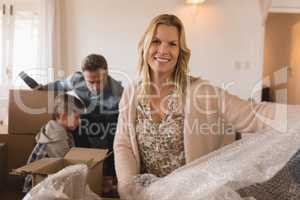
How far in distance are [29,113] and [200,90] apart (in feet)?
4.32

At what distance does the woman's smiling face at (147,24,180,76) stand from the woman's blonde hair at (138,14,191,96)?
1 centimetres

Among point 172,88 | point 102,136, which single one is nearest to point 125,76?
point 102,136

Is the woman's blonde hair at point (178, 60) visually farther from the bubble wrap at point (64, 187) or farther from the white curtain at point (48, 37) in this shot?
the white curtain at point (48, 37)

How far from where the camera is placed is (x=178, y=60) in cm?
114

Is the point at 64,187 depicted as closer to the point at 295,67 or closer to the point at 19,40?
the point at 19,40

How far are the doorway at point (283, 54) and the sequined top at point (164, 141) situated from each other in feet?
12.7

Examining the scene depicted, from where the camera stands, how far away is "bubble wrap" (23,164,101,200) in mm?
799

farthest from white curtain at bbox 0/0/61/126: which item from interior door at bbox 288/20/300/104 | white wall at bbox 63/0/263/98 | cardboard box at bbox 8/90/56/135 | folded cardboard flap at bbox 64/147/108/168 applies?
interior door at bbox 288/20/300/104

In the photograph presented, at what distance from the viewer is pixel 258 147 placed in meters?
0.97

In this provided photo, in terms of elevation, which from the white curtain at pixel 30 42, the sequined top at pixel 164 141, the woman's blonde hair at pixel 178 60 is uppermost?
the white curtain at pixel 30 42

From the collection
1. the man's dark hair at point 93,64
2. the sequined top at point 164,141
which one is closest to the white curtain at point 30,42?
the man's dark hair at point 93,64

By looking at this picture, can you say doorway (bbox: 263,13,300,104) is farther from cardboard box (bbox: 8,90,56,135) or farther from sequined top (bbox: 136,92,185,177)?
sequined top (bbox: 136,92,185,177)

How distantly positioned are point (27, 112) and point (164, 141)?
125 centimetres

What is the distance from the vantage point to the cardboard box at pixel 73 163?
3.31 feet
